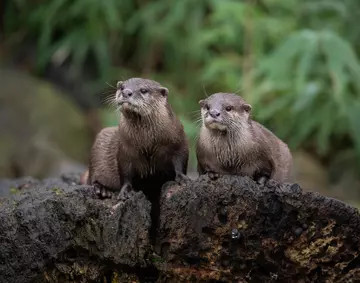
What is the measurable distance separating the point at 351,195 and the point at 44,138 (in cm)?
284

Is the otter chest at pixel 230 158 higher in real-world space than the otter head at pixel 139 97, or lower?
lower

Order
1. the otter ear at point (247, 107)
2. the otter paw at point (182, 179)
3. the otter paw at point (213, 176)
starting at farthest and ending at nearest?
the otter ear at point (247, 107) < the otter paw at point (182, 179) < the otter paw at point (213, 176)

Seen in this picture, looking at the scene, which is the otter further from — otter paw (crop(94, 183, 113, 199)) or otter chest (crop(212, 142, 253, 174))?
otter paw (crop(94, 183, 113, 199))

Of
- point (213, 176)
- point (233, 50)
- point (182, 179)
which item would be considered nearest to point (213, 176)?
point (213, 176)

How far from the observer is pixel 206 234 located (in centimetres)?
288

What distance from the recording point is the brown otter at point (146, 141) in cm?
325

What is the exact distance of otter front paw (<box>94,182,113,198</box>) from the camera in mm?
3162

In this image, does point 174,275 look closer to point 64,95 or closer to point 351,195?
point 351,195

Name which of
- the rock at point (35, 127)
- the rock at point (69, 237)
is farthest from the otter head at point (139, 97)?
the rock at point (35, 127)

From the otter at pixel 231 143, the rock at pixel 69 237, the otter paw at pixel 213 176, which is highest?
the otter at pixel 231 143

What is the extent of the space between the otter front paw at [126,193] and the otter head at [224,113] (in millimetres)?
408

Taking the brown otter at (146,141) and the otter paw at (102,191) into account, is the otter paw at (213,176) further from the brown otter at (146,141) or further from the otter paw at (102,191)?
the otter paw at (102,191)

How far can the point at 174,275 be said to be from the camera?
2930 mm

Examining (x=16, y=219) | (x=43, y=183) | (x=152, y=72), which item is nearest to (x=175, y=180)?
(x=16, y=219)
